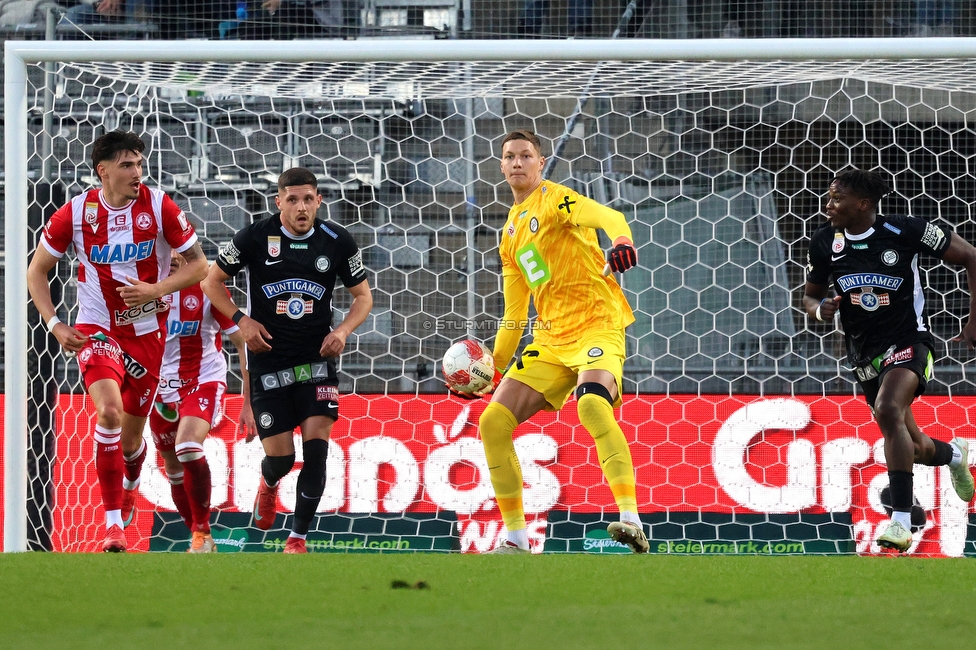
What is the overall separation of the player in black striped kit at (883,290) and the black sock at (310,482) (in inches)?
101

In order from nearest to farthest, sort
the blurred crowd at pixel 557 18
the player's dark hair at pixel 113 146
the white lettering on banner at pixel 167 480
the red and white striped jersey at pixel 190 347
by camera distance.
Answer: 1. the player's dark hair at pixel 113 146
2. the red and white striped jersey at pixel 190 347
3. the white lettering on banner at pixel 167 480
4. the blurred crowd at pixel 557 18

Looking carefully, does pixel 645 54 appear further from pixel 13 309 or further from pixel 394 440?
pixel 13 309

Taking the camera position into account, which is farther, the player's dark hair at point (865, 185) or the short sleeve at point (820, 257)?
the short sleeve at point (820, 257)

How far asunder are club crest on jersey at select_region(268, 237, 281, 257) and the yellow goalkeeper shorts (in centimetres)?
135

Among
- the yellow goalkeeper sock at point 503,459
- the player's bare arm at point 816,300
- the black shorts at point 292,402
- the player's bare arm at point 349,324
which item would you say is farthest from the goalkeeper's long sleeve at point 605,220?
the black shorts at point 292,402

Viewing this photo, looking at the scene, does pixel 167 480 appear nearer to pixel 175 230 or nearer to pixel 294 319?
pixel 294 319

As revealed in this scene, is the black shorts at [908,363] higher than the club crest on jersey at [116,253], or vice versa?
the club crest on jersey at [116,253]

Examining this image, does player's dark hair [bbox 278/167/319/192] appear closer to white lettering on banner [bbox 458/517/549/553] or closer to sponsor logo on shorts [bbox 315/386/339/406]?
sponsor logo on shorts [bbox 315/386/339/406]

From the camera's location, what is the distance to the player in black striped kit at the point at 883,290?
5.45 m

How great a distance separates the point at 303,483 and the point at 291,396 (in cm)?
45

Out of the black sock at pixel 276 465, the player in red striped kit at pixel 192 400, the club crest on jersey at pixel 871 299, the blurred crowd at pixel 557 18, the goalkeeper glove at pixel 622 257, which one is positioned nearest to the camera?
the goalkeeper glove at pixel 622 257

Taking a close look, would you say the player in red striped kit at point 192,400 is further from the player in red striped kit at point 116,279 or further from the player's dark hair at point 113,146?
the player's dark hair at point 113,146

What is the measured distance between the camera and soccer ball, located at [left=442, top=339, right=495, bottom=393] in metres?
5.29

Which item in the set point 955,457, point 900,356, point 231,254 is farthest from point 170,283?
point 955,457
